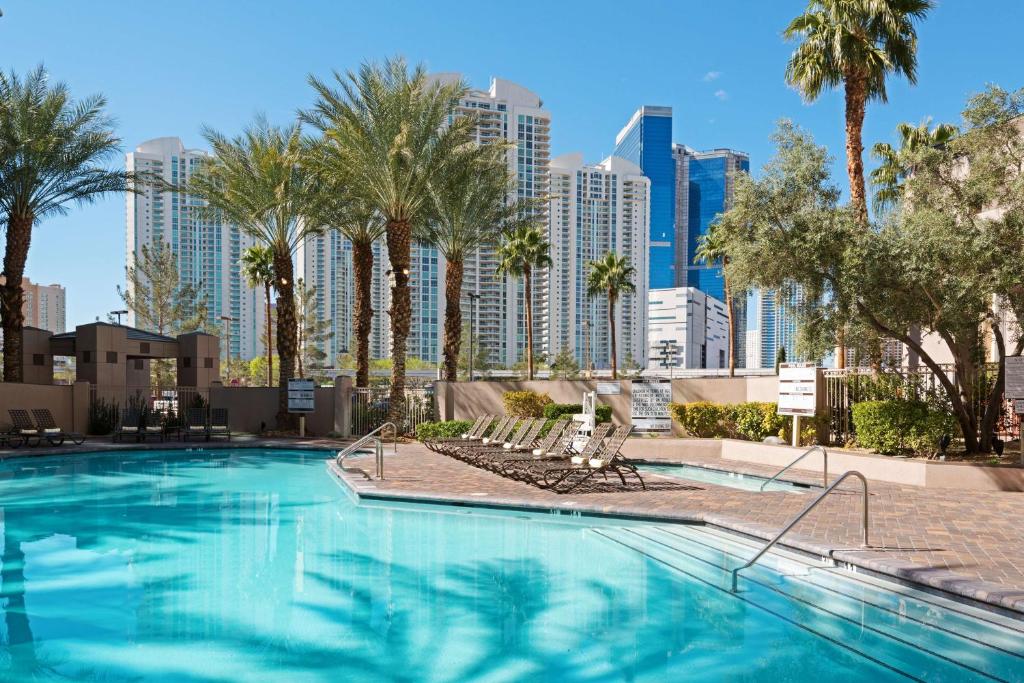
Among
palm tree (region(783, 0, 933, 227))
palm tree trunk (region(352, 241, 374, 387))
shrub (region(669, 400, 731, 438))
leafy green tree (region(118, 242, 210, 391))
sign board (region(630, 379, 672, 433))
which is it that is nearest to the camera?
palm tree (region(783, 0, 933, 227))

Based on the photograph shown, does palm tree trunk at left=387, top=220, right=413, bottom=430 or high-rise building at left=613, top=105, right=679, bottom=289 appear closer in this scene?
palm tree trunk at left=387, top=220, right=413, bottom=430

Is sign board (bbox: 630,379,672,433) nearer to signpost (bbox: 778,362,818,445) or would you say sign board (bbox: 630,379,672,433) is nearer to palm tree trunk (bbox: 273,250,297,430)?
signpost (bbox: 778,362,818,445)

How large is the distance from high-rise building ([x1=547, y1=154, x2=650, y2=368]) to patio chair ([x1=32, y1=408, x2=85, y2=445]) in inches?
2621

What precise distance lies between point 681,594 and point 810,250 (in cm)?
809

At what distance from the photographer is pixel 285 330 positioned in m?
24.6

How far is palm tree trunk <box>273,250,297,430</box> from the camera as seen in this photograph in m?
24.1

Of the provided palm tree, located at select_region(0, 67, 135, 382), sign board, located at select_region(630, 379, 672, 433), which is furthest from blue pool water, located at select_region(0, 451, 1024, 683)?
palm tree, located at select_region(0, 67, 135, 382)

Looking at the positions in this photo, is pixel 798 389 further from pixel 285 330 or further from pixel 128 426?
pixel 128 426

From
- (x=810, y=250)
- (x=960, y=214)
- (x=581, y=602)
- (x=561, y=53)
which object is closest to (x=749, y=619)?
(x=581, y=602)

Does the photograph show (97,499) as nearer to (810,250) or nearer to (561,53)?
(810,250)

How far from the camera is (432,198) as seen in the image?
22.7 m

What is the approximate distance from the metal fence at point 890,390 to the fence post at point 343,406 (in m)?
14.9

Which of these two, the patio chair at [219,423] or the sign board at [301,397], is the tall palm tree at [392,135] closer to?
the sign board at [301,397]

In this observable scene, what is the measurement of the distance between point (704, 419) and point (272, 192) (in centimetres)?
1499
